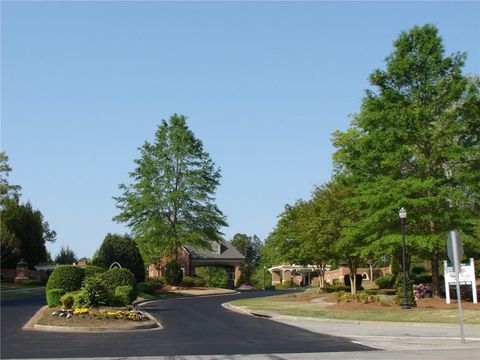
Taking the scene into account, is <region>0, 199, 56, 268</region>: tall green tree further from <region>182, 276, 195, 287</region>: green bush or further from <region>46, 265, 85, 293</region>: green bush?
<region>46, 265, 85, 293</region>: green bush

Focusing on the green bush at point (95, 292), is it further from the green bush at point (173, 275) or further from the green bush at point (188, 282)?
the green bush at point (188, 282)

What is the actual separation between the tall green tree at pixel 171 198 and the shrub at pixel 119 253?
12.2 meters

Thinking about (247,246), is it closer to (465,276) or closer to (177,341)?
(465,276)

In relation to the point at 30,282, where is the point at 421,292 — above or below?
below

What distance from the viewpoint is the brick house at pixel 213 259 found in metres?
73.8

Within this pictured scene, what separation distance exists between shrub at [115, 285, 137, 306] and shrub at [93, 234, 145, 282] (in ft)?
52.9

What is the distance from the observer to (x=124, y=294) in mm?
25859

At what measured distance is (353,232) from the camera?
31.6 metres

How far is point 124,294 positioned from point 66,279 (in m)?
2.70

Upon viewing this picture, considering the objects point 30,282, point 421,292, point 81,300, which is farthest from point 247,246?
point 81,300

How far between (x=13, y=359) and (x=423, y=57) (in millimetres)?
25054

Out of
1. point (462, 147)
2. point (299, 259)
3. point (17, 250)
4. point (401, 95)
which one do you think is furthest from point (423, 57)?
point (17, 250)

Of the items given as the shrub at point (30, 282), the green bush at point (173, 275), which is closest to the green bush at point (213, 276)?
the green bush at point (173, 275)

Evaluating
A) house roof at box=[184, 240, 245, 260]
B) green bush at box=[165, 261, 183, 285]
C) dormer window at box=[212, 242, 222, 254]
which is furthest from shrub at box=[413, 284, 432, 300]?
dormer window at box=[212, 242, 222, 254]
